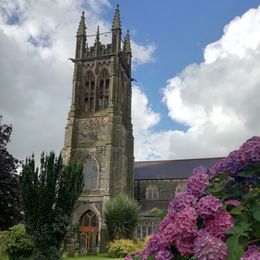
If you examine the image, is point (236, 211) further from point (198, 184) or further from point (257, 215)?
point (198, 184)

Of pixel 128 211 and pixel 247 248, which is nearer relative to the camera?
pixel 247 248

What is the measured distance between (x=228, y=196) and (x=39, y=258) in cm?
1846

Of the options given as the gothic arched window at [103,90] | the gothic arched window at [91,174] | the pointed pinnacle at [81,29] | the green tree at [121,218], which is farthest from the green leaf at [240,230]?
the pointed pinnacle at [81,29]

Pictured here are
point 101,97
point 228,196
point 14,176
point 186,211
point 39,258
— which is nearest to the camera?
point 186,211

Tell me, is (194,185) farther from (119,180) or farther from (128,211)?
(119,180)

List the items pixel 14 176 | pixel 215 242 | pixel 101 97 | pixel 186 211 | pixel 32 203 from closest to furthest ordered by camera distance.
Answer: pixel 215 242 < pixel 186 211 < pixel 32 203 < pixel 14 176 < pixel 101 97

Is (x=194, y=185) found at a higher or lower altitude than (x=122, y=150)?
lower

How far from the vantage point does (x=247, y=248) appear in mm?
2619

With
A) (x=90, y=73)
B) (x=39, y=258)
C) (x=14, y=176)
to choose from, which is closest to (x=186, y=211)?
(x=39, y=258)

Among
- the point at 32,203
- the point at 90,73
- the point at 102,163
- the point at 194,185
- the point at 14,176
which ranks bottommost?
the point at 194,185

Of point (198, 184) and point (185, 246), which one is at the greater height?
point (198, 184)

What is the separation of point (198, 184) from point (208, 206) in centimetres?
43

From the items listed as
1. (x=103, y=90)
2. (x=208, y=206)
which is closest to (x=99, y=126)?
(x=103, y=90)

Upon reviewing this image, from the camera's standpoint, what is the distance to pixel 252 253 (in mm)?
2436
